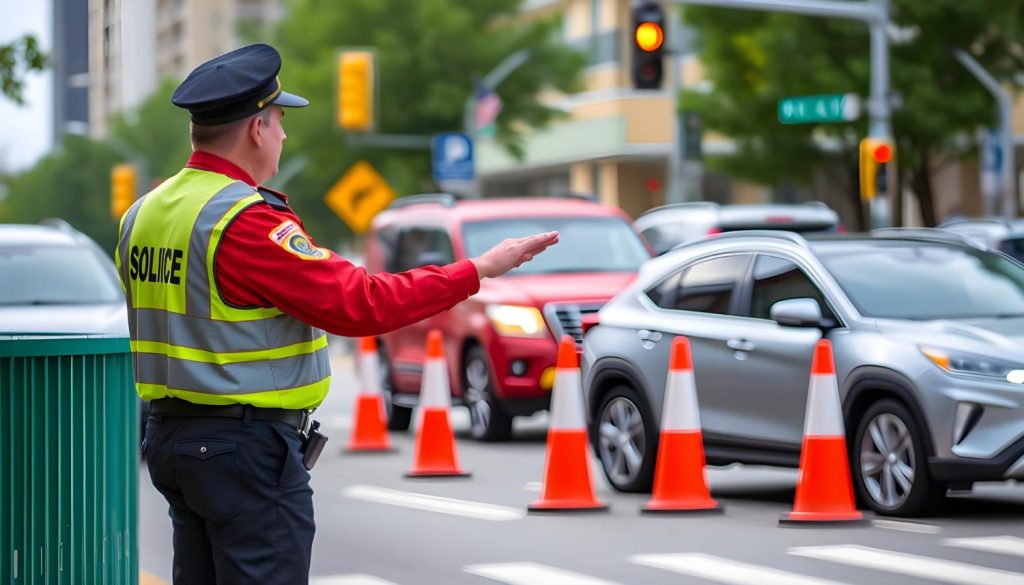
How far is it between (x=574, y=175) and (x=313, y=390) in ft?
192

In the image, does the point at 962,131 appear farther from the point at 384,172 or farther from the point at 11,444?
the point at 11,444

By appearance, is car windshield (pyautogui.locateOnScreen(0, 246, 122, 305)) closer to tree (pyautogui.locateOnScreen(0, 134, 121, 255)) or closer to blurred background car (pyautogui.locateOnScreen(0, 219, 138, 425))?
blurred background car (pyautogui.locateOnScreen(0, 219, 138, 425))

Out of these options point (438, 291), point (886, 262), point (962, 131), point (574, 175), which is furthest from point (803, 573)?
point (574, 175)

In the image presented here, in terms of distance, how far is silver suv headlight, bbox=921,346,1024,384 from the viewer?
9.90 metres

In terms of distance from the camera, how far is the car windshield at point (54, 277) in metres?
14.7

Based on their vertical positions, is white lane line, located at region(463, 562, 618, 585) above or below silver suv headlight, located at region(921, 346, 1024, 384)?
below

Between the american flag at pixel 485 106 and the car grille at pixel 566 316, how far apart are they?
23.5 meters

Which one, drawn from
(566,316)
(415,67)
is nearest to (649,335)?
(566,316)

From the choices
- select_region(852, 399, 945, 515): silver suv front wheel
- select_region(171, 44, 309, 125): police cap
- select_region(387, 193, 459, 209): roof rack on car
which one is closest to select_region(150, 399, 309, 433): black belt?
select_region(171, 44, 309, 125): police cap

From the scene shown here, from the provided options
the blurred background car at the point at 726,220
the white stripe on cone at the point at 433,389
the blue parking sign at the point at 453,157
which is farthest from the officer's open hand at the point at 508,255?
the blue parking sign at the point at 453,157

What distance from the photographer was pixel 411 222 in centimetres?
1894

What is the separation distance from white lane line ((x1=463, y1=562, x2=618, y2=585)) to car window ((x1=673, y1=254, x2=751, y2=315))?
124 inches

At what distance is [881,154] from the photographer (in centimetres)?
2903

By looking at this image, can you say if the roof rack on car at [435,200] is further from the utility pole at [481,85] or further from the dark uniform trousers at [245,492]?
the utility pole at [481,85]
